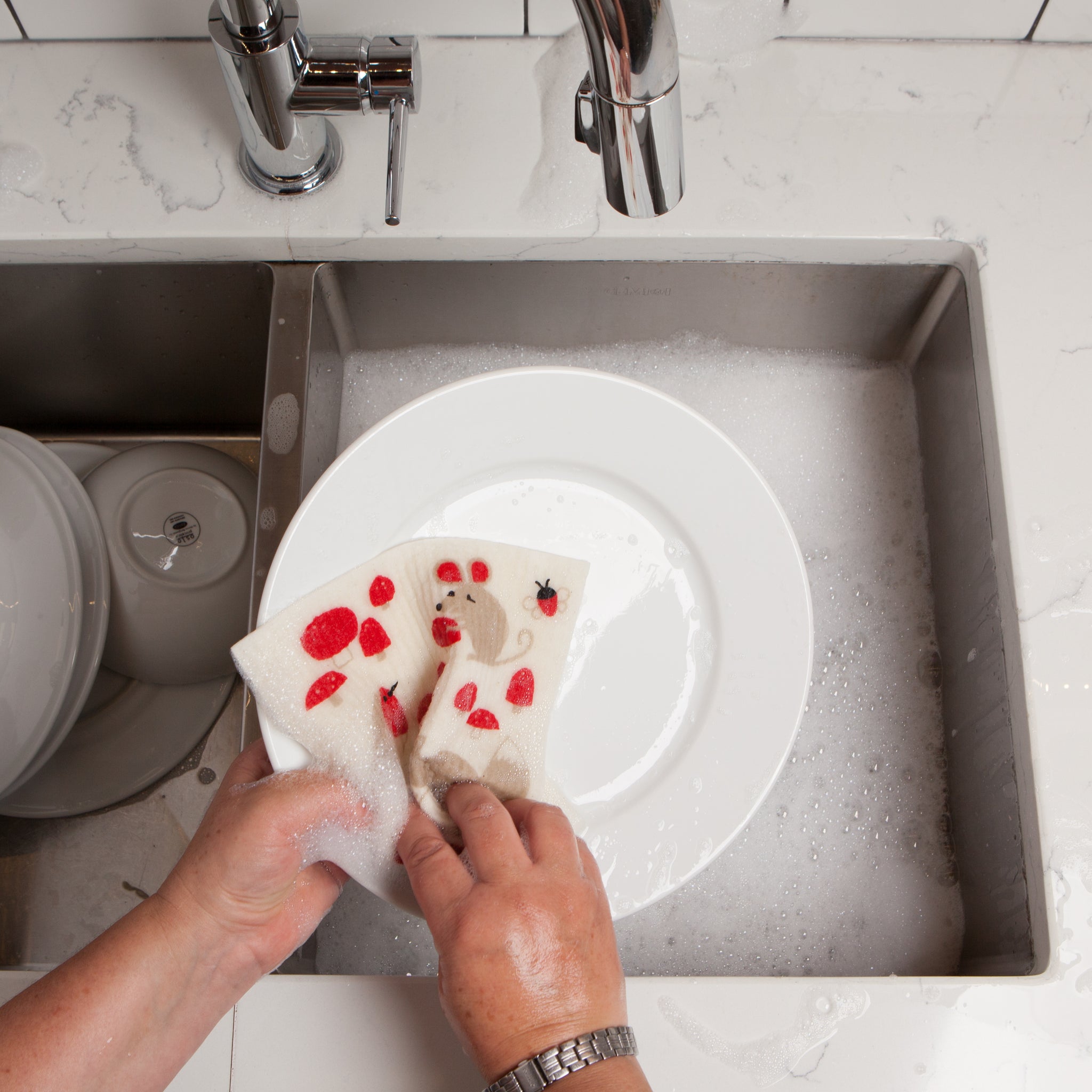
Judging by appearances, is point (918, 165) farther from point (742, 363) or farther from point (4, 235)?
point (4, 235)

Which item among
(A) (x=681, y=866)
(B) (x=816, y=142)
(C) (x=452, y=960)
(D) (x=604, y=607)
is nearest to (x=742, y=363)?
(B) (x=816, y=142)

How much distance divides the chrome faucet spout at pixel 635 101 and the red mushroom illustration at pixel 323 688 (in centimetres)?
34

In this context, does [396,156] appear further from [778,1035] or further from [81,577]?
[778,1035]

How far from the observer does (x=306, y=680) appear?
0.53 metres

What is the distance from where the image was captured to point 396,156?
563 millimetres

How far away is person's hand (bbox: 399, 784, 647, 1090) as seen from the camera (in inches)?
18.2

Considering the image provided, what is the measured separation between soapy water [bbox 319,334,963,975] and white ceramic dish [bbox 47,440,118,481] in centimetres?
29

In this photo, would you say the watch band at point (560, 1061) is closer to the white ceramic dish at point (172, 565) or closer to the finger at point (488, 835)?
the finger at point (488, 835)

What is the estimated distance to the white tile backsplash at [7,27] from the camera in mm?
675

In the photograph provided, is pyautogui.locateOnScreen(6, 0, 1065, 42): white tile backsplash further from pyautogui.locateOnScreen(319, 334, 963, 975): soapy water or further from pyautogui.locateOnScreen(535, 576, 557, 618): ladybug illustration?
pyautogui.locateOnScreen(535, 576, 557, 618): ladybug illustration

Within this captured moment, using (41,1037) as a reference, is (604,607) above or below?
above

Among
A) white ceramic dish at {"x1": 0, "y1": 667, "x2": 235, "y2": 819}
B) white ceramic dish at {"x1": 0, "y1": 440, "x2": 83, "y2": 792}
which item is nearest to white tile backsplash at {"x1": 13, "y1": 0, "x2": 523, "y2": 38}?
Result: white ceramic dish at {"x1": 0, "y1": 440, "x2": 83, "y2": 792}

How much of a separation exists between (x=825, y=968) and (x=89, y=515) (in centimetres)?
71

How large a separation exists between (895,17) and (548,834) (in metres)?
0.70
